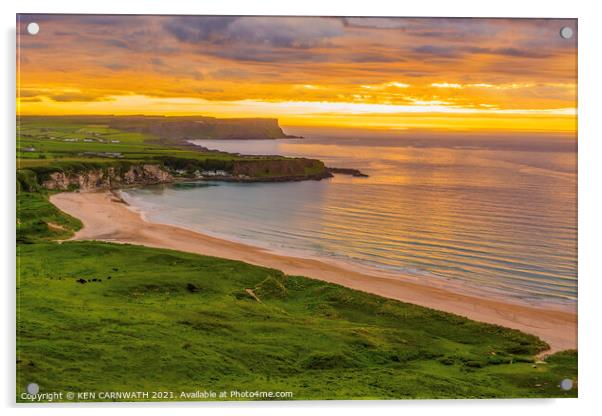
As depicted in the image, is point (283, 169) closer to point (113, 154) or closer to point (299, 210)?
point (299, 210)

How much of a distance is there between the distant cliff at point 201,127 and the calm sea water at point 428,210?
246mm

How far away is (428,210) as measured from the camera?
706 inches

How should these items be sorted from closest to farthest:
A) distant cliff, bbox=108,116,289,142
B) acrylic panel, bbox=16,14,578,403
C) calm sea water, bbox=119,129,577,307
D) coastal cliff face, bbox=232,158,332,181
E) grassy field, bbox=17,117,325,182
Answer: acrylic panel, bbox=16,14,578,403, calm sea water, bbox=119,129,577,307, grassy field, bbox=17,117,325,182, distant cliff, bbox=108,116,289,142, coastal cliff face, bbox=232,158,332,181

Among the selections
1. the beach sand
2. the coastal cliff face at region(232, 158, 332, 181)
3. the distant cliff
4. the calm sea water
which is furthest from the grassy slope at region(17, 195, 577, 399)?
the distant cliff

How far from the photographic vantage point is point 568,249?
16.0 m

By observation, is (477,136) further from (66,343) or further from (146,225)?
(66,343)

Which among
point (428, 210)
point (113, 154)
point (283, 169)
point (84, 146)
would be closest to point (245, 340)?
point (283, 169)

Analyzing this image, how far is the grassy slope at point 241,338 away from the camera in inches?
583

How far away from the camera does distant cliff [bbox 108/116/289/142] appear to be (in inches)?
680

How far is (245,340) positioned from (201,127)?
5057 mm

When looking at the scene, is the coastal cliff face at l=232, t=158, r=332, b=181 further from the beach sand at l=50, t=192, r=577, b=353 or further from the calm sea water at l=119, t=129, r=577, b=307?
the beach sand at l=50, t=192, r=577, b=353

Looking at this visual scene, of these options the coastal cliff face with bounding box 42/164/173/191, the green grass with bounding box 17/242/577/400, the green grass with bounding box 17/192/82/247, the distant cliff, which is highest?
the distant cliff

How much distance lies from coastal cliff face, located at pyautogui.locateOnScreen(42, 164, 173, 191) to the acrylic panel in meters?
0.06

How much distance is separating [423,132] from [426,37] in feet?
8.09
